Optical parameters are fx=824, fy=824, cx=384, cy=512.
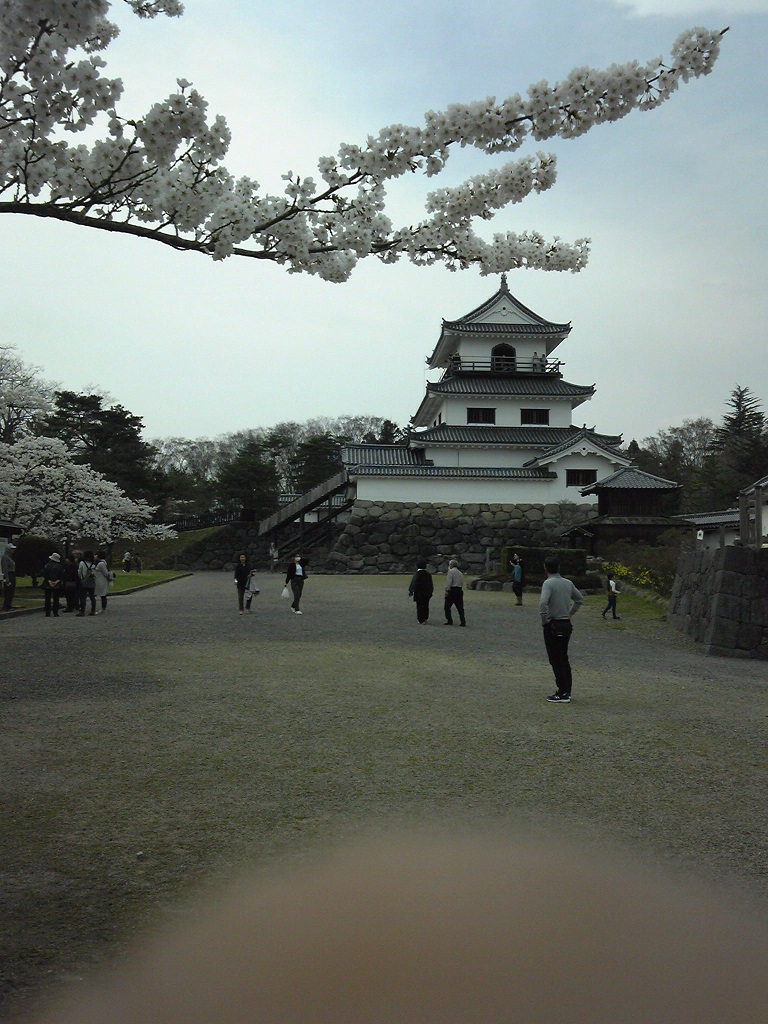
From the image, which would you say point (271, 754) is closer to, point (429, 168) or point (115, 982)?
point (115, 982)

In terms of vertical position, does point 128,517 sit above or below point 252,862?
above

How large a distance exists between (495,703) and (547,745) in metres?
1.85

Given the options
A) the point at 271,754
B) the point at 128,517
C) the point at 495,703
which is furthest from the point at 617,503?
the point at 271,754

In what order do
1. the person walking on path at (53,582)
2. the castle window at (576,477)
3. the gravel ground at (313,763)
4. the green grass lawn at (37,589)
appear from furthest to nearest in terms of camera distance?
the castle window at (576,477), the green grass lawn at (37,589), the person walking on path at (53,582), the gravel ground at (313,763)

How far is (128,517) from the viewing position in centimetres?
4759

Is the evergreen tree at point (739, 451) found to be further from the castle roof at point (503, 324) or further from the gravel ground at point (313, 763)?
the gravel ground at point (313, 763)

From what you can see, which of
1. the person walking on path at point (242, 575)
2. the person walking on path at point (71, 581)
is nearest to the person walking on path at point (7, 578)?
the person walking on path at point (71, 581)

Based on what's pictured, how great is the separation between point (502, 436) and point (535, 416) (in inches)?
120

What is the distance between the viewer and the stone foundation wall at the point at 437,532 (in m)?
42.2

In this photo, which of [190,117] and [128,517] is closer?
[190,117]

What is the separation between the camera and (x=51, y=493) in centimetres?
3491

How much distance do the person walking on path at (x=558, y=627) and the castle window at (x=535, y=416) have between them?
40.4 m

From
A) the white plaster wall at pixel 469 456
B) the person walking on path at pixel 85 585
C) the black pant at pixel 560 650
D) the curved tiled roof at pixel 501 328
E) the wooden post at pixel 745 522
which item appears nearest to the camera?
the black pant at pixel 560 650

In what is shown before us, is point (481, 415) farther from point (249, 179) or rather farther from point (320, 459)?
point (249, 179)
